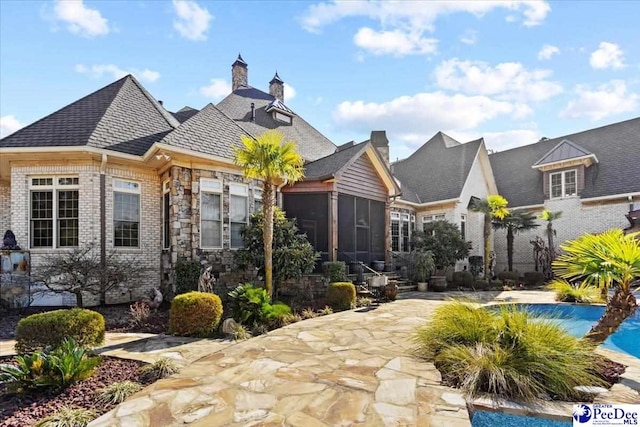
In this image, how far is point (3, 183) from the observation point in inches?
476

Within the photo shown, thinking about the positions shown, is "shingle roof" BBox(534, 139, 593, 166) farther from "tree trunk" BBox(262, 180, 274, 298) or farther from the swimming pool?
"tree trunk" BBox(262, 180, 274, 298)

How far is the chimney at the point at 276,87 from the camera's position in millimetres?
→ 20391

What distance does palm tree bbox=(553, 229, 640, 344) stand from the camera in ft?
14.5

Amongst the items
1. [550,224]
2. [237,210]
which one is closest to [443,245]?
[550,224]

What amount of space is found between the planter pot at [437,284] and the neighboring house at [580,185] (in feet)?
27.5

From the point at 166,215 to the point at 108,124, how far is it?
3.25 meters

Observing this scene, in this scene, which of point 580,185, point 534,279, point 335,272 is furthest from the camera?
point 580,185

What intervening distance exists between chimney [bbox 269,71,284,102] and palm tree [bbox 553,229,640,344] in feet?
59.7

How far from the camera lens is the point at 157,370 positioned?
15.1 feet

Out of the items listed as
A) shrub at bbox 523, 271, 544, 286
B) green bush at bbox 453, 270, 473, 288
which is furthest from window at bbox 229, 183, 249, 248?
shrub at bbox 523, 271, 544, 286

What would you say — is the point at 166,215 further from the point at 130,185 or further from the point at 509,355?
the point at 509,355

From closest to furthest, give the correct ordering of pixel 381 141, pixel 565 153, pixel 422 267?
pixel 422 267, pixel 381 141, pixel 565 153

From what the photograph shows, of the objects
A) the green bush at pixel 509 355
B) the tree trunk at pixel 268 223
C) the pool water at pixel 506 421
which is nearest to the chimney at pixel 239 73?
the tree trunk at pixel 268 223

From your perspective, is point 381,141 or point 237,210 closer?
point 237,210
